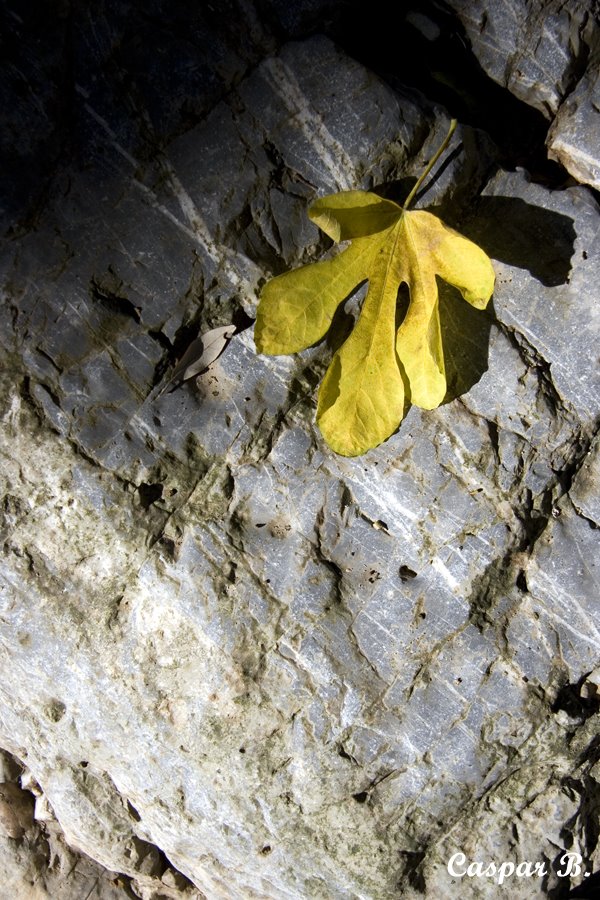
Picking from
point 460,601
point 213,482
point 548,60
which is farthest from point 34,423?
point 548,60

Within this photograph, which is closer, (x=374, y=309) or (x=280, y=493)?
(x=374, y=309)

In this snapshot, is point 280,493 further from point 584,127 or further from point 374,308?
point 584,127

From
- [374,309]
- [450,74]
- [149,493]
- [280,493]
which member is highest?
[450,74]

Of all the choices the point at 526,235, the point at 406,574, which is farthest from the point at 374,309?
the point at 406,574

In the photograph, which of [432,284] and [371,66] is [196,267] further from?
[371,66]

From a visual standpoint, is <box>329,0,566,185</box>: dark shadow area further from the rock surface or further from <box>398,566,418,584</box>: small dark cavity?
<box>398,566,418,584</box>: small dark cavity

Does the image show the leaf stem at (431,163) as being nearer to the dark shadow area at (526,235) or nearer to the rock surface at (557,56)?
the dark shadow area at (526,235)
